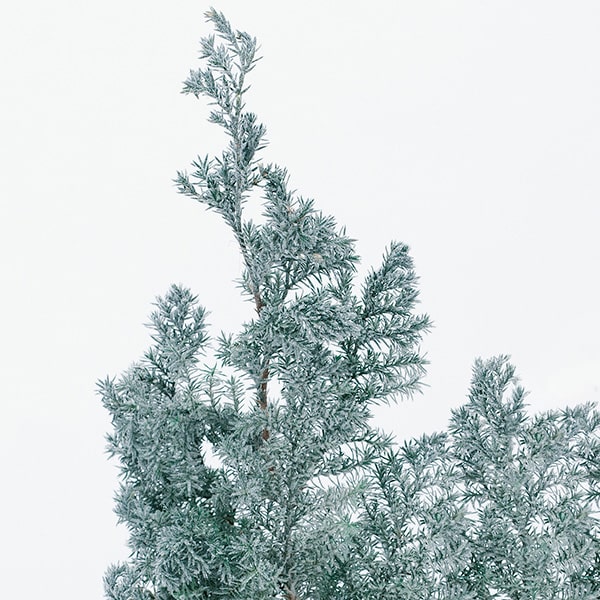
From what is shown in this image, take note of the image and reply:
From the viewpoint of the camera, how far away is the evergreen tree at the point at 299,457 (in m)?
1.58

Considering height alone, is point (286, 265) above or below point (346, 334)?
above

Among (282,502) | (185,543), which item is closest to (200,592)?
(185,543)

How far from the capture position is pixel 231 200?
1.65m

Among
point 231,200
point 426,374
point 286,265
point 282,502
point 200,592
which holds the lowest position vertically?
point 200,592

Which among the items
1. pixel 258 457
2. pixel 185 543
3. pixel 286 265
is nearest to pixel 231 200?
pixel 286 265

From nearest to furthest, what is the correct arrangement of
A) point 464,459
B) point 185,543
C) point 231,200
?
point 185,543 < point 231,200 < point 464,459

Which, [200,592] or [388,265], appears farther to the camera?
[388,265]

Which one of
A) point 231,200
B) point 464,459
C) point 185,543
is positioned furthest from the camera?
point 464,459

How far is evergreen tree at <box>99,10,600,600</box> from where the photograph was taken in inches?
62.0

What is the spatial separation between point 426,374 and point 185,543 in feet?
1.66

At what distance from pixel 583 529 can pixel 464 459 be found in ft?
0.79

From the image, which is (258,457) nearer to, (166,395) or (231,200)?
(166,395)

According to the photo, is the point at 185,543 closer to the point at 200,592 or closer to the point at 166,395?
the point at 200,592

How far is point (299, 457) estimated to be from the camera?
1.59 meters
